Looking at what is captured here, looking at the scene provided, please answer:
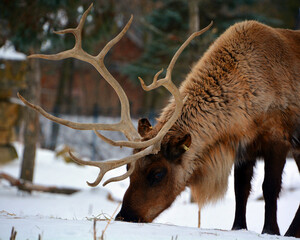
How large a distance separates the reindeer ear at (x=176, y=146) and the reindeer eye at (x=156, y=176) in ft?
0.48

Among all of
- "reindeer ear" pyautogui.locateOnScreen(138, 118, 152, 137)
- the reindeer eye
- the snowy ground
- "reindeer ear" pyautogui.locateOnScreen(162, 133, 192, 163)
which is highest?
"reindeer ear" pyautogui.locateOnScreen(138, 118, 152, 137)

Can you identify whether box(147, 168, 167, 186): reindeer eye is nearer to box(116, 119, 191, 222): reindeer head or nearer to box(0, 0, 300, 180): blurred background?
box(116, 119, 191, 222): reindeer head

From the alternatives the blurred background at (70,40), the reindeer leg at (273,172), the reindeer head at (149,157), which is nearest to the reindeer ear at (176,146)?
the reindeer head at (149,157)

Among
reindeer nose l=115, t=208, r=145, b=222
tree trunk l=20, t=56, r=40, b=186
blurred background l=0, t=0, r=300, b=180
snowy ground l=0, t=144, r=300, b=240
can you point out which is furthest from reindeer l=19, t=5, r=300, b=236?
tree trunk l=20, t=56, r=40, b=186

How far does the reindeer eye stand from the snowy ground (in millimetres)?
379

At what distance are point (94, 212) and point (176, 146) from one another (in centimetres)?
322

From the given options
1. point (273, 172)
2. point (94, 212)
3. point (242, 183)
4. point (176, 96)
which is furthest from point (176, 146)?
point (94, 212)

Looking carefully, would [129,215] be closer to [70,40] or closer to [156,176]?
[156,176]

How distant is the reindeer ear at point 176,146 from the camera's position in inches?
138

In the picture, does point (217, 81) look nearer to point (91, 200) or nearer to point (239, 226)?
point (239, 226)

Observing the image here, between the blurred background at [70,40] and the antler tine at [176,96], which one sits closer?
the antler tine at [176,96]

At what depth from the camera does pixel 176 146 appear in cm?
354

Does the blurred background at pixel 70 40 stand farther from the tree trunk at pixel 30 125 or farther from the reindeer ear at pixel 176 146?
the reindeer ear at pixel 176 146

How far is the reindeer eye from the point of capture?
346cm
